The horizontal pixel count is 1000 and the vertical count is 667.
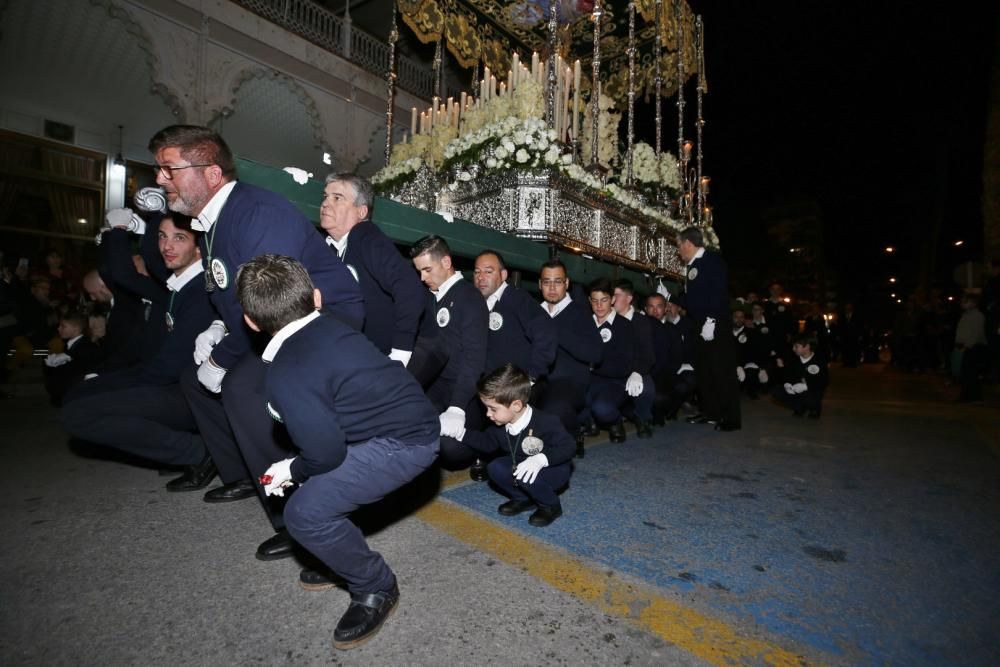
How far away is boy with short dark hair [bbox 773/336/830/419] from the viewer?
6570 millimetres

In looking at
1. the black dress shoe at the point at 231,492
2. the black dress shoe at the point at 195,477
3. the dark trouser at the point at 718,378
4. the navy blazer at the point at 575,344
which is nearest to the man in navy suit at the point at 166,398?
the black dress shoe at the point at 195,477

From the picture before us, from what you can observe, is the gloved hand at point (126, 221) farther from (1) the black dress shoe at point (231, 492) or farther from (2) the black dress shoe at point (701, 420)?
(2) the black dress shoe at point (701, 420)

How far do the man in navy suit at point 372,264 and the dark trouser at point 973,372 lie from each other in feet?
31.2

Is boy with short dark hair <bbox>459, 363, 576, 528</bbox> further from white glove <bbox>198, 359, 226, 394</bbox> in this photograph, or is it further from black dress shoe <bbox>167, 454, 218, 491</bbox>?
black dress shoe <bbox>167, 454, 218, 491</bbox>

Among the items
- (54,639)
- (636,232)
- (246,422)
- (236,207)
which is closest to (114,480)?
(246,422)

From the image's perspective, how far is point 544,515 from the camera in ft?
9.40

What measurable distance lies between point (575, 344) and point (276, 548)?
9.33ft

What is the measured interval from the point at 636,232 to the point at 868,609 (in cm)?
610

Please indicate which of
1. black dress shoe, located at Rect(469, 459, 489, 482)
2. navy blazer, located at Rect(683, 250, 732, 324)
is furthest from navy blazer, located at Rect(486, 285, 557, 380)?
navy blazer, located at Rect(683, 250, 732, 324)

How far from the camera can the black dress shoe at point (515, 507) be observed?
2980mm

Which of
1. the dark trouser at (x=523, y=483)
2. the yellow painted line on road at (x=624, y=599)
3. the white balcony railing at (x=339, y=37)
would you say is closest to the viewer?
the yellow painted line on road at (x=624, y=599)

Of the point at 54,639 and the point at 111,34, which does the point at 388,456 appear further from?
the point at 111,34

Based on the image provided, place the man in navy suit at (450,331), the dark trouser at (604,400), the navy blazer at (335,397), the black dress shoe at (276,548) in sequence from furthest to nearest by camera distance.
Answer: the dark trouser at (604,400) < the man in navy suit at (450,331) < the black dress shoe at (276,548) < the navy blazer at (335,397)

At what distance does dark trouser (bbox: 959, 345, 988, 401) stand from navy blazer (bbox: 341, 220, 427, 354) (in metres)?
9.51
